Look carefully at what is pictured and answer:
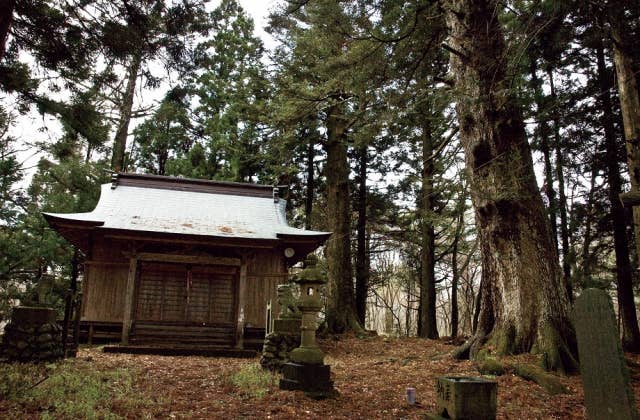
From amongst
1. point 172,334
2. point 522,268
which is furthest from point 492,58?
point 172,334

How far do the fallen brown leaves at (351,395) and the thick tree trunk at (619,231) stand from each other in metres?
5.06

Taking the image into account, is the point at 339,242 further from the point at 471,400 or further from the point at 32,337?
the point at 471,400

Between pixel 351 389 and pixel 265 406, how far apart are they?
167 centimetres

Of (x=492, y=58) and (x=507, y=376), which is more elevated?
(x=492, y=58)

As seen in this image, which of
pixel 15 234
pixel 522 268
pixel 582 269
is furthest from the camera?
pixel 15 234

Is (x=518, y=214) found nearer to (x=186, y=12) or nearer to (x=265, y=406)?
(x=265, y=406)

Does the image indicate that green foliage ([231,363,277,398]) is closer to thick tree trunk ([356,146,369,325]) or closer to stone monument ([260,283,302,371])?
stone monument ([260,283,302,371])

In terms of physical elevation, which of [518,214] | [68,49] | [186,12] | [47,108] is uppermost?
[186,12]

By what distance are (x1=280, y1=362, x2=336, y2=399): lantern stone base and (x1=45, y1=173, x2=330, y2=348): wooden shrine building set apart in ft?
20.3

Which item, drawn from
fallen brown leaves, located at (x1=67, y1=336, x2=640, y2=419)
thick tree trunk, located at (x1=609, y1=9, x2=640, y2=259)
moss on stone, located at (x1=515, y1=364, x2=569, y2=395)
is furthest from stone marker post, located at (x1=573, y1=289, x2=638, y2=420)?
moss on stone, located at (x1=515, y1=364, x2=569, y2=395)

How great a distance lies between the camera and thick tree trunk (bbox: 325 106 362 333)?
15023mm

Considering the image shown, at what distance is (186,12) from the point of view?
583 centimetres

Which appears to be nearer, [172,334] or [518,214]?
[518,214]

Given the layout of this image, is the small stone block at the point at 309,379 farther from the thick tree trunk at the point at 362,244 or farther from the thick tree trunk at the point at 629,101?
the thick tree trunk at the point at 362,244
